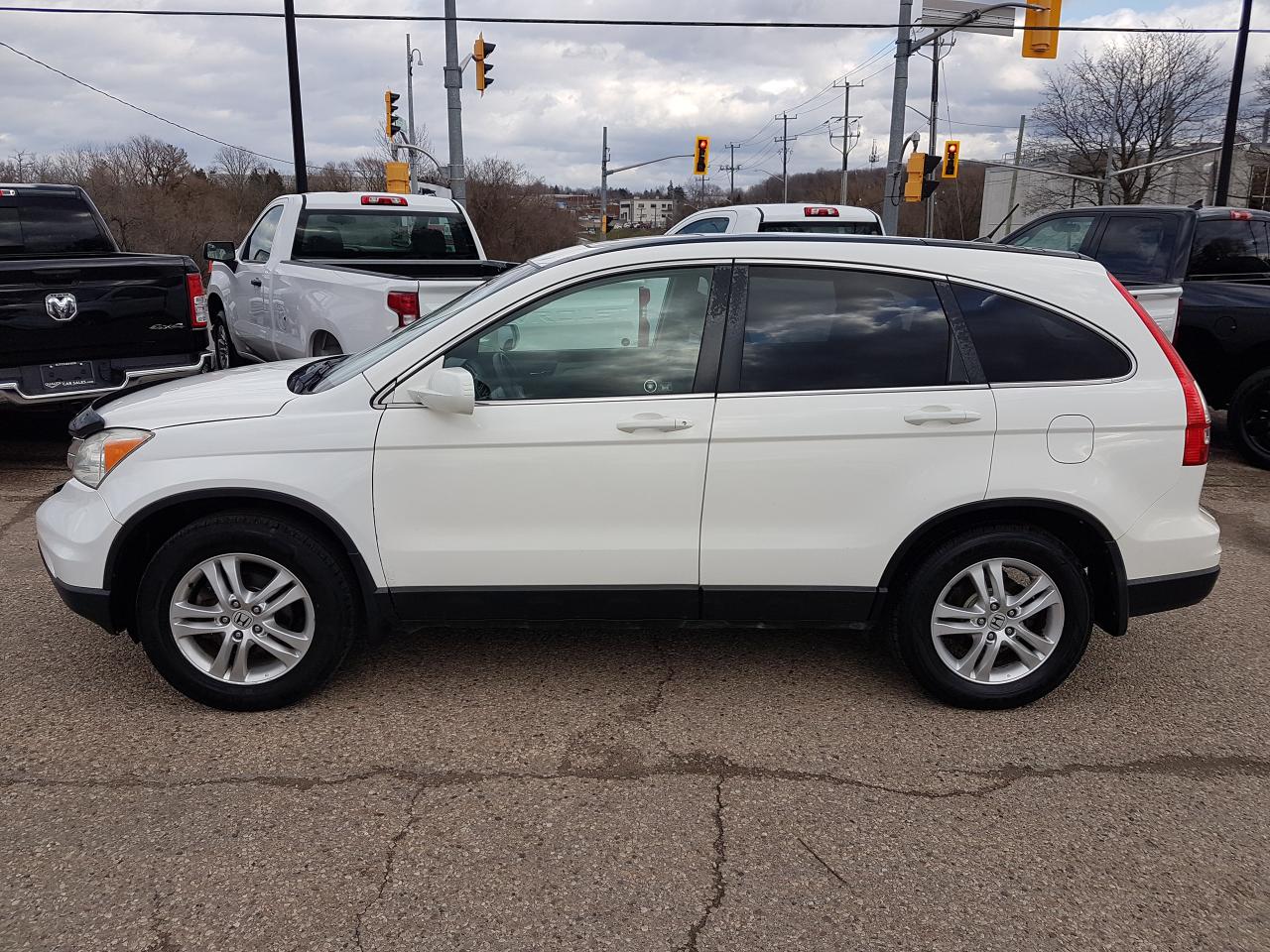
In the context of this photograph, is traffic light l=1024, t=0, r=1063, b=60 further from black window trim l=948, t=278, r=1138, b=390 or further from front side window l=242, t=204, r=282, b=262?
black window trim l=948, t=278, r=1138, b=390

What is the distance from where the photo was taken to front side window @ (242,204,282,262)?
9352 mm

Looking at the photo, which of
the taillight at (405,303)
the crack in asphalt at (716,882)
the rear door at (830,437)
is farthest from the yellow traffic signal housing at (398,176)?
the crack in asphalt at (716,882)

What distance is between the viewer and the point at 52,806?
3.12 metres

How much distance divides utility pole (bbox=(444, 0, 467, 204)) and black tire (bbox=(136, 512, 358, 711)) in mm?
16550

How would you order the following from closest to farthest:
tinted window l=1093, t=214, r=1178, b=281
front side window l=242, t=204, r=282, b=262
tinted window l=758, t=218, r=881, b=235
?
tinted window l=1093, t=214, r=1178, b=281 → front side window l=242, t=204, r=282, b=262 → tinted window l=758, t=218, r=881, b=235

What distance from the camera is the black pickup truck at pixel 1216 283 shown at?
7910mm

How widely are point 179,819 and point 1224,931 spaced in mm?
2979

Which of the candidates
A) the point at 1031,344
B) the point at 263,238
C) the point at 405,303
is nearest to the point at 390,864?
the point at 1031,344

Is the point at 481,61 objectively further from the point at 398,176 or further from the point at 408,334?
the point at 408,334

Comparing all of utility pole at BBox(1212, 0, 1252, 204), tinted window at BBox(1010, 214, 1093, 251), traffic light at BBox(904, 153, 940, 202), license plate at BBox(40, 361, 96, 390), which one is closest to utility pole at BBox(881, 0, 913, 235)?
traffic light at BBox(904, 153, 940, 202)

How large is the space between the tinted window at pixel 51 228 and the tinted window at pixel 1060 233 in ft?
27.0

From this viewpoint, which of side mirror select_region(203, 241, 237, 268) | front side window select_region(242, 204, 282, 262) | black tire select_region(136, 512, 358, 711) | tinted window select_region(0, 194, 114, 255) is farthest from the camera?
side mirror select_region(203, 241, 237, 268)

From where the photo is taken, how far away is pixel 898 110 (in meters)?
19.9

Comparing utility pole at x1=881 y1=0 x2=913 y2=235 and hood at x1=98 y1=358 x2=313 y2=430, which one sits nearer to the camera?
hood at x1=98 y1=358 x2=313 y2=430
